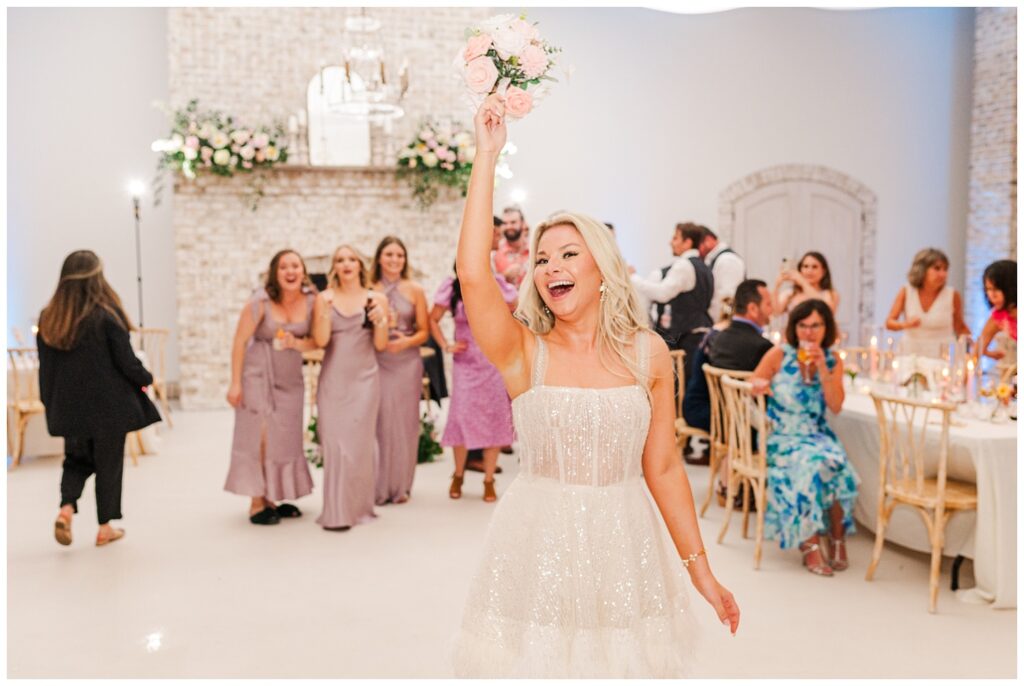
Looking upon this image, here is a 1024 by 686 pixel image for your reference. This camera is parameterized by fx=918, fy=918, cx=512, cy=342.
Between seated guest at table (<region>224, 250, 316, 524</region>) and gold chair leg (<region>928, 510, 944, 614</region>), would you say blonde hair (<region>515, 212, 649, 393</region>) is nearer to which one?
gold chair leg (<region>928, 510, 944, 614</region>)

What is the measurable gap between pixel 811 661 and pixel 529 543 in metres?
1.90

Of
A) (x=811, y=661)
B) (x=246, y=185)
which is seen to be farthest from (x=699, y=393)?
(x=246, y=185)

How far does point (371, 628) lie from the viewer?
3.63 meters

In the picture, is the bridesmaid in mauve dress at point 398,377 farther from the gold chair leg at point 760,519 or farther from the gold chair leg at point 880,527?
the gold chair leg at point 880,527

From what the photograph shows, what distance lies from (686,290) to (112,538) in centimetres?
429

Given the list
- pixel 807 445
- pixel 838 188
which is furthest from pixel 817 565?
pixel 838 188

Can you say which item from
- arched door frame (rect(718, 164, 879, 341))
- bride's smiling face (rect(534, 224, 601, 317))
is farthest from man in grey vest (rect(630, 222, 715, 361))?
bride's smiling face (rect(534, 224, 601, 317))

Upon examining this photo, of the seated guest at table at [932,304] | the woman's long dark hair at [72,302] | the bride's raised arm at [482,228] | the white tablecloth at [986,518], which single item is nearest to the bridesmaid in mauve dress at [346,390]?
the woman's long dark hair at [72,302]

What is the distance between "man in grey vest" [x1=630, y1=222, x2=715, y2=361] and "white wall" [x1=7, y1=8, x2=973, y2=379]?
3316 mm

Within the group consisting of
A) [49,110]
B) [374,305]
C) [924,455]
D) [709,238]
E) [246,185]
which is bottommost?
[924,455]

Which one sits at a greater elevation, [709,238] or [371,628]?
[709,238]

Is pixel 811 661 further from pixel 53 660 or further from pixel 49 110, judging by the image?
pixel 49 110

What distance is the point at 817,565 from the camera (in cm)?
430

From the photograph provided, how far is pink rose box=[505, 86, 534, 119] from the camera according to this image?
1762 mm
